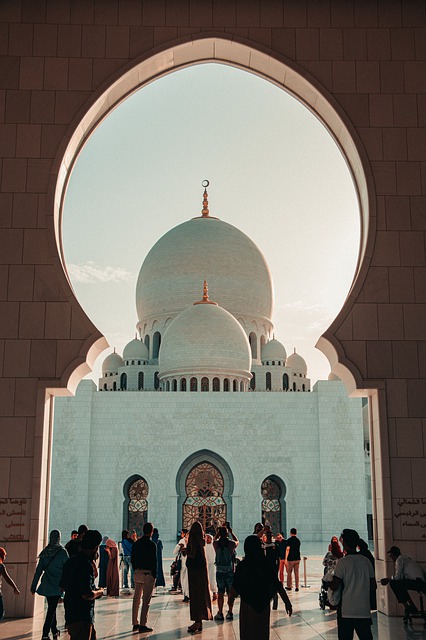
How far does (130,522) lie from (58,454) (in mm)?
3357

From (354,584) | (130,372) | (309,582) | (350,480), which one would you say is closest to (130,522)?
(350,480)

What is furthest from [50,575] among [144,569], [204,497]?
[204,497]

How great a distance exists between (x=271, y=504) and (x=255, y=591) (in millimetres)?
20787

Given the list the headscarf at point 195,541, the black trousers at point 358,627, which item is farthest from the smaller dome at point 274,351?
the black trousers at point 358,627

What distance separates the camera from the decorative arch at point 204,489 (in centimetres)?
2420

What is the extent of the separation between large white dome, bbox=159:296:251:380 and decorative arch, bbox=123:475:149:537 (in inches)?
210

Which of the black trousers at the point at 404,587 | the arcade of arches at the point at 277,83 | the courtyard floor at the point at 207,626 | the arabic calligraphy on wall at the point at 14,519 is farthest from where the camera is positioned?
the arcade of arches at the point at 277,83

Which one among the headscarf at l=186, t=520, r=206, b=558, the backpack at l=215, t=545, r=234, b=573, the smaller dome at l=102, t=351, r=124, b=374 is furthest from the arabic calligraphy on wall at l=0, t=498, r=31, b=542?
the smaller dome at l=102, t=351, r=124, b=374

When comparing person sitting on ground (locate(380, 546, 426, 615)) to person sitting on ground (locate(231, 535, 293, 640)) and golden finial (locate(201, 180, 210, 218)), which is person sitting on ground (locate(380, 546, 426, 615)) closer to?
person sitting on ground (locate(231, 535, 293, 640))

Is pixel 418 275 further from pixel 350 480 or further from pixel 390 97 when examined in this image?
pixel 350 480

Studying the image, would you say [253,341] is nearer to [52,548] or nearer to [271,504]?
[271,504]

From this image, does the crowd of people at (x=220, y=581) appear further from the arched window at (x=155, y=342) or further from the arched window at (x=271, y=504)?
the arched window at (x=155, y=342)

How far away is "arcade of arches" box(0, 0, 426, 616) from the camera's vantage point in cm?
728

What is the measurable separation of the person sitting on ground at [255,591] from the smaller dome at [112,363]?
31.0m
